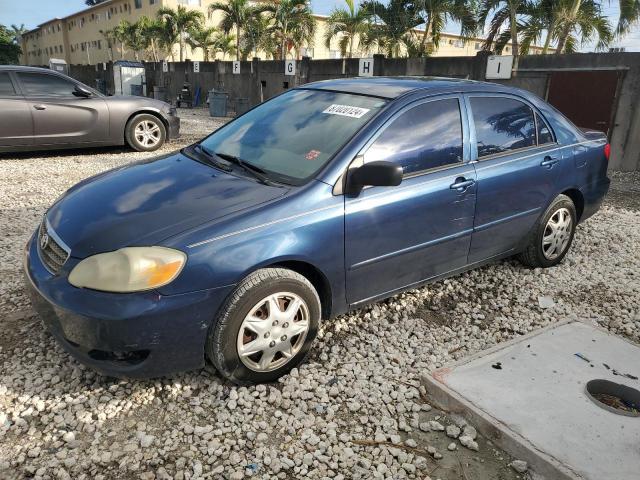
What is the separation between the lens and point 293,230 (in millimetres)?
2725

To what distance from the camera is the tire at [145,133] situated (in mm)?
9108

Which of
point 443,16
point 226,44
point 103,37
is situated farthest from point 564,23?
point 103,37

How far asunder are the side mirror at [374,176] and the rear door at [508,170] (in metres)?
1.03

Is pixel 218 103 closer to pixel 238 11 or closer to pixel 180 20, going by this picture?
pixel 238 11

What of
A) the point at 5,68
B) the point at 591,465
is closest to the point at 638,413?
the point at 591,465

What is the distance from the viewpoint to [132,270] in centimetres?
241

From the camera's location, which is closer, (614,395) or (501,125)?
(614,395)

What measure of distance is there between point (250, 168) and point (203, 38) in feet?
118

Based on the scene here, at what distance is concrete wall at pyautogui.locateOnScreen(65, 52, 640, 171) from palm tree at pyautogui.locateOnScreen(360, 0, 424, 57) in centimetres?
546

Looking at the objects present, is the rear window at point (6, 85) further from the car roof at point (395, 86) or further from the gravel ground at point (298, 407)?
the car roof at point (395, 86)

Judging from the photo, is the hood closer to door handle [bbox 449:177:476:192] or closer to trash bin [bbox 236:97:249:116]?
door handle [bbox 449:177:476:192]

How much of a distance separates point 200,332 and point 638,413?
232cm

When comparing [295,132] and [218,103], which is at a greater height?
[295,132]

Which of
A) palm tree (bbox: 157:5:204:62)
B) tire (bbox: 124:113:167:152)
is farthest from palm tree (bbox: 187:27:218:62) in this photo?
tire (bbox: 124:113:167:152)
